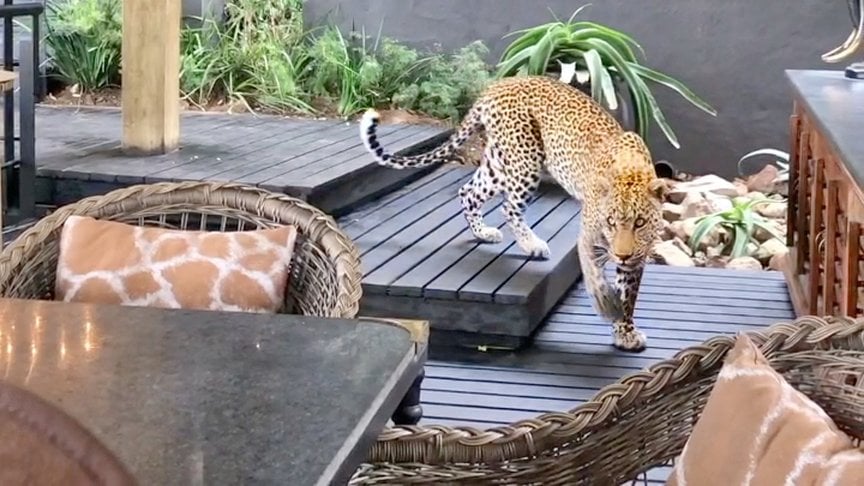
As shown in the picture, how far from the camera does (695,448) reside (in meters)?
1.56

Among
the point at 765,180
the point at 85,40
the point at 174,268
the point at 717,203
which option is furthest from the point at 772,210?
→ the point at 174,268

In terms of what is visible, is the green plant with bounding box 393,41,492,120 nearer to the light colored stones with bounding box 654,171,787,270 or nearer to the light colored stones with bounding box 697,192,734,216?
the light colored stones with bounding box 654,171,787,270

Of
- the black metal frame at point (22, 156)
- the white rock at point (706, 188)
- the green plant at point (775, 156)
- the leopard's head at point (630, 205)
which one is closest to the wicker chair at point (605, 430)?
the leopard's head at point (630, 205)

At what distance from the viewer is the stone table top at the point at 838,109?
2.74m

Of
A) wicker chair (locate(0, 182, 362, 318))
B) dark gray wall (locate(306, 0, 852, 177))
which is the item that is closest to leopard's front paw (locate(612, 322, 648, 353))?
wicker chair (locate(0, 182, 362, 318))

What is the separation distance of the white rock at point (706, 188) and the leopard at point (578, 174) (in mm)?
2038

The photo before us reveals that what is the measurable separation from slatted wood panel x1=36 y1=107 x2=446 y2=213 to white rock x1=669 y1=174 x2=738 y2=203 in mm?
1306

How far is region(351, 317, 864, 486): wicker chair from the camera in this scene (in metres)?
1.69

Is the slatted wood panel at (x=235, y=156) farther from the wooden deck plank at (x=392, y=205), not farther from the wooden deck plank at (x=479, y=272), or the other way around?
the wooden deck plank at (x=479, y=272)

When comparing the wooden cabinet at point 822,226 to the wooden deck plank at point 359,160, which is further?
the wooden deck plank at point 359,160

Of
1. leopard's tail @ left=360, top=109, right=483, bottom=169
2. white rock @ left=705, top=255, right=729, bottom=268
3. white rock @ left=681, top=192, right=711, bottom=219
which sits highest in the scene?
leopard's tail @ left=360, top=109, right=483, bottom=169

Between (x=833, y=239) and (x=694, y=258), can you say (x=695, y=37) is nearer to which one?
(x=694, y=258)

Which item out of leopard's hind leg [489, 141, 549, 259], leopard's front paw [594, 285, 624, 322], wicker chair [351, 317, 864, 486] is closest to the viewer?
wicker chair [351, 317, 864, 486]

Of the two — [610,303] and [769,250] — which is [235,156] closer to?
[610,303]
